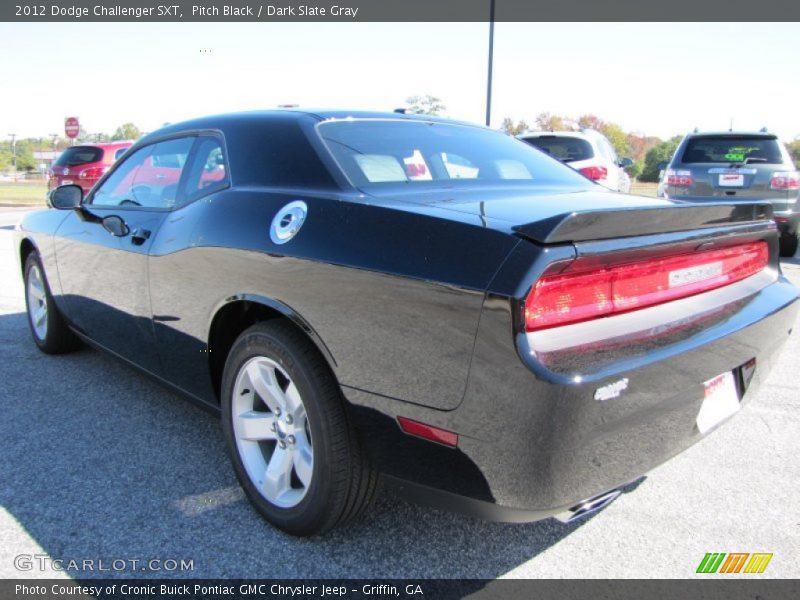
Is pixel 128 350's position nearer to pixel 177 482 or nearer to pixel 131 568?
pixel 177 482

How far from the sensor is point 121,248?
3117 millimetres

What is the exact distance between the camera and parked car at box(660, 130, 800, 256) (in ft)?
27.5

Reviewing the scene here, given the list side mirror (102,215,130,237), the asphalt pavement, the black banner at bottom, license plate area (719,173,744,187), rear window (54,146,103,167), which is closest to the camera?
the black banner at bottom

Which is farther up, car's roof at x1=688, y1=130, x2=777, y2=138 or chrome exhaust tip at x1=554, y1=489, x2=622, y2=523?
car's roof at x1=688, y1=130, x2=777, y2=138

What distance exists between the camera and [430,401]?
1771 mm

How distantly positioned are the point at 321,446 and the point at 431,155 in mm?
1337

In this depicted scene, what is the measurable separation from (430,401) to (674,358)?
0.71m

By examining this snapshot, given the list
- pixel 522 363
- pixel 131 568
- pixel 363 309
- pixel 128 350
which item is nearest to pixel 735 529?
pixel 522 363

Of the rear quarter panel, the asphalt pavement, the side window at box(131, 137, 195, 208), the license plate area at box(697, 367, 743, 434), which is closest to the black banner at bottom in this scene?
the asphalt pavement

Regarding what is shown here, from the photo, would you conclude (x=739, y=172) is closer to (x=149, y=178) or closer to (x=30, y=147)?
(x=149, y=178)

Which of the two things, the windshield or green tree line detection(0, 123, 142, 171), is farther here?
green tree line detection(0, 123, 142, 171)

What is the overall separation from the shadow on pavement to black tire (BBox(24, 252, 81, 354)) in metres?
0.89

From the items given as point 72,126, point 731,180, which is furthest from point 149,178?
point 72,126

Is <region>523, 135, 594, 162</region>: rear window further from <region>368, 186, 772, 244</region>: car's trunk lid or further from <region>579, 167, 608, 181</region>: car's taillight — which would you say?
<region>368, 186, 772, 244</region>: car's trunk lid
